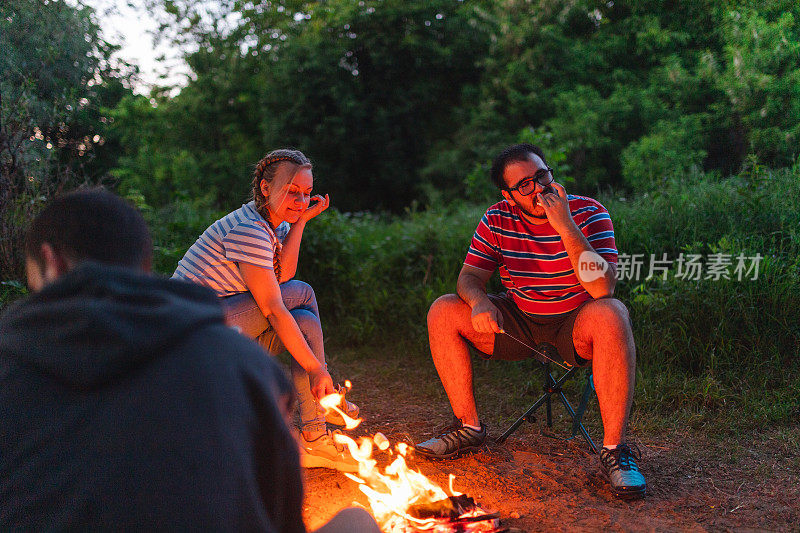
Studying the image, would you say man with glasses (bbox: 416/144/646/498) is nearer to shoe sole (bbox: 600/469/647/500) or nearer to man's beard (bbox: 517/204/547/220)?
man's beard (bbox: 517/204/547/220)

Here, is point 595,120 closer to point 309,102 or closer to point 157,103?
point 309,102

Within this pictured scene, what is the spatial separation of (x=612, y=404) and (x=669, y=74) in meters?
9.17

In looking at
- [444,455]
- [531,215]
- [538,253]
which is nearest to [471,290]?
[538,253]

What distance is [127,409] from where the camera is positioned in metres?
1.09

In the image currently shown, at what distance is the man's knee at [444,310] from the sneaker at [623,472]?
1.00 m

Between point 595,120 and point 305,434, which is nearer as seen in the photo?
point 305,434

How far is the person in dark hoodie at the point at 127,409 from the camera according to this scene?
109cm

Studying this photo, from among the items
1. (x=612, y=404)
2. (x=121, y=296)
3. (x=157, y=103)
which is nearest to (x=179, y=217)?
(x=612, y=404)

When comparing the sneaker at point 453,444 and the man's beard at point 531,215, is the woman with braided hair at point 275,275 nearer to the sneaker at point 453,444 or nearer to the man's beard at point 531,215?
the sneaker at point 453,444

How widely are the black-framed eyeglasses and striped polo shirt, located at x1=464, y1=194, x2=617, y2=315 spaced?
0.51 ft

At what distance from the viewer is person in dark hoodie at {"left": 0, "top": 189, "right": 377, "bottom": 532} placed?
3.57ft

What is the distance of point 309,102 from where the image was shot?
14297 mm

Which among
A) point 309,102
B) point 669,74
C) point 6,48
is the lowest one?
point 6,48

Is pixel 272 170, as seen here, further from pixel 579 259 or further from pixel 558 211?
pixel 579 259
